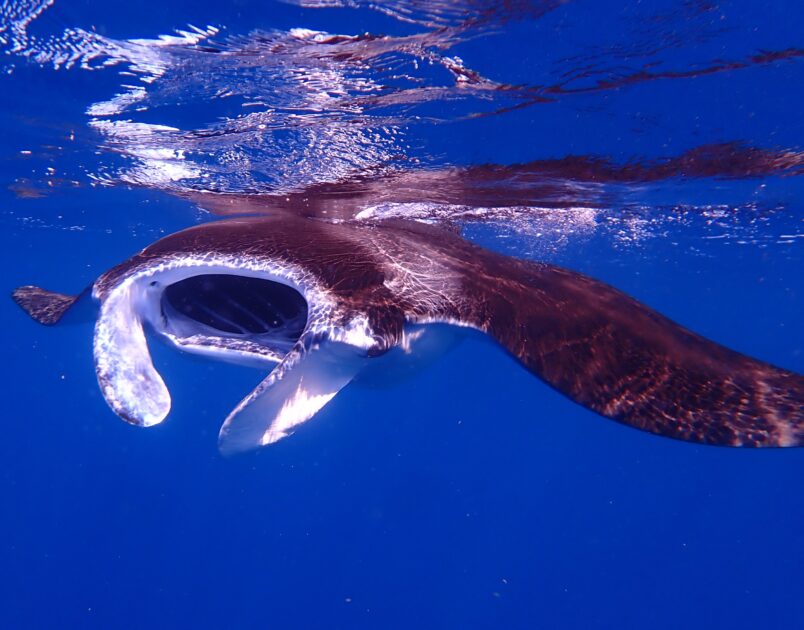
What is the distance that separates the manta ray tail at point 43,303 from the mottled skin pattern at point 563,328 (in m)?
1.97

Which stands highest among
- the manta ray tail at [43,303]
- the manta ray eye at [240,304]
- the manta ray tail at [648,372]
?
the manta ray tail at [648,372]

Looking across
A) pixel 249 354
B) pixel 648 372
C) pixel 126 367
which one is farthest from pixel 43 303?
pixel 648 372

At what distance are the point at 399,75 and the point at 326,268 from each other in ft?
11.9

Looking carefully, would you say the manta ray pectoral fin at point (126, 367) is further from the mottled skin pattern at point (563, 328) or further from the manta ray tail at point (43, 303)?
the manta ray tail at point (43, 303)

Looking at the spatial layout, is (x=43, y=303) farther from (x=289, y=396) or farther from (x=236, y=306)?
(x=289, y=396)

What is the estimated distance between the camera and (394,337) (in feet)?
12.4

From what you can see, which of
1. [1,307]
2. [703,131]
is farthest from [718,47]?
[1,307]

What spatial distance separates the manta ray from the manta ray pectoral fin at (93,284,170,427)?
0.01 m

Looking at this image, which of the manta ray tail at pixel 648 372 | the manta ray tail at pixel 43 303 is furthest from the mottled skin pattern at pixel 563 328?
the manta ray tail at pixel 43 303

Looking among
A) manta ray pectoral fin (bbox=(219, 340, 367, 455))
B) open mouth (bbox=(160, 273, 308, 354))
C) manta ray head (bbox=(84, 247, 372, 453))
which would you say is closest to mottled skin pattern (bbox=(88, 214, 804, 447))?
manta ray head (bbox=(84, 247, 372, 453))

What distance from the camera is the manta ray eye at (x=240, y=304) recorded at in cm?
563

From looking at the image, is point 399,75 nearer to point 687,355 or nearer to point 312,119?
point 312,119

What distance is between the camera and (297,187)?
11578 millimetres

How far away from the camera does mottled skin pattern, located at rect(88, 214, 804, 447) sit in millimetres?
3213
